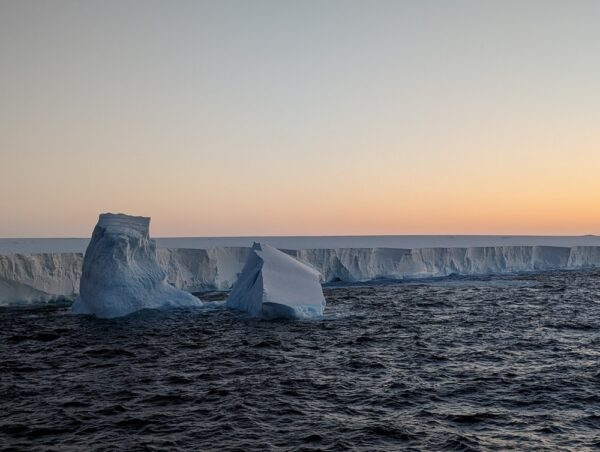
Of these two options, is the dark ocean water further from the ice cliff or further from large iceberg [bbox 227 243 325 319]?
the ice cliff

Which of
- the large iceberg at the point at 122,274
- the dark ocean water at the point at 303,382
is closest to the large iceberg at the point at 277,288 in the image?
the dark ocean water at the point at 303,382

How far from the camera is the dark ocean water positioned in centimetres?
901

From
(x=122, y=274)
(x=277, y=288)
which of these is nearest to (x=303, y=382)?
(x=277, y=288)

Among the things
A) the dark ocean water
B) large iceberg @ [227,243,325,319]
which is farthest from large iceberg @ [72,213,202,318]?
large iceberg @ [227,243,325,319]

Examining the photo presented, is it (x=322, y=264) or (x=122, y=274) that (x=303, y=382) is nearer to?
(x=122, y=274)

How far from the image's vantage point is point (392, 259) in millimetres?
41719

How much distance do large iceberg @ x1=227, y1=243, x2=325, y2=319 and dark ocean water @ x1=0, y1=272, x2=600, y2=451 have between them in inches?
32.2

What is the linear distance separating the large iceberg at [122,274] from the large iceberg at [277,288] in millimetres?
3031

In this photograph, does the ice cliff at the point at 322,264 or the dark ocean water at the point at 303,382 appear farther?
the ice cliff at the point at 322,264

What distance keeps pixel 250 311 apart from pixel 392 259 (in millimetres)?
20348

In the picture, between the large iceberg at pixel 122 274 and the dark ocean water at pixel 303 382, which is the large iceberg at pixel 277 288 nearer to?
the dark ocean water at pixel 303 382

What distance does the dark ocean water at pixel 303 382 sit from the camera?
29.6 ft

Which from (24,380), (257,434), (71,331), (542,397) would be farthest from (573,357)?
(71,331)

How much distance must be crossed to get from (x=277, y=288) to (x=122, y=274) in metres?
6.41
